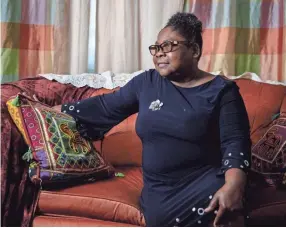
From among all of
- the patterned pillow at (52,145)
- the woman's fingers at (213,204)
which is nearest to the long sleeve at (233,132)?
the woman's fingers at (213,204)

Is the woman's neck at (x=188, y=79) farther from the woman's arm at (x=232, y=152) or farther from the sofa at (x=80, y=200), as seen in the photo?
the sofa at (x=80, y=200)

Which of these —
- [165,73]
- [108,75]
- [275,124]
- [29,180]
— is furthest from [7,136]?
[275,124]

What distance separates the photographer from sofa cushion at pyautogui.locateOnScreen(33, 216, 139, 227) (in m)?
1.80

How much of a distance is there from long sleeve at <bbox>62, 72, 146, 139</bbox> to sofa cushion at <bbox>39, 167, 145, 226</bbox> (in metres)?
0.25

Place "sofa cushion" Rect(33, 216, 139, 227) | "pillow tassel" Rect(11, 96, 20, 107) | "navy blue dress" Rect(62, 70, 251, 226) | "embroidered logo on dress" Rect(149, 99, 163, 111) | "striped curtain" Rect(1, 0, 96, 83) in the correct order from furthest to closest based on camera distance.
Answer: "striped curtain" Rect(1, 0, 96, 83), "pillow tassel" Rect(11, 96, 20, 107), "sofa cushion" Rect(33, 216, 139, 227), "embroidered logo on dress" Rect(149, 99, 163, 111), "navy blue dress" Rect(62, 70, 251, 226)

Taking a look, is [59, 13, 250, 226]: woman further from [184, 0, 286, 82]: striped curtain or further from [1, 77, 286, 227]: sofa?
[184, 0, 286, 82]: striped curtain

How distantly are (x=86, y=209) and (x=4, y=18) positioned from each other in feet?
4.69

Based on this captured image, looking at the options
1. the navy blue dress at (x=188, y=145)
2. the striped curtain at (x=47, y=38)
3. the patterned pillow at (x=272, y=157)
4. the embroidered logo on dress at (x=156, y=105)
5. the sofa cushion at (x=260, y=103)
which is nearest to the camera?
the navy blue dress at (x=188, y=145)

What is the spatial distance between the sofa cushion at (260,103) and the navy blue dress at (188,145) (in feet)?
2.41

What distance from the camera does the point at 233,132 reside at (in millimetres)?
1565

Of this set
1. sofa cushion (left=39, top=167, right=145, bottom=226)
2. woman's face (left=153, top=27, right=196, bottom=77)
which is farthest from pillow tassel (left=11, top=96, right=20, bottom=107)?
woman's face (left=153, top=27, right=196, bottom=77)

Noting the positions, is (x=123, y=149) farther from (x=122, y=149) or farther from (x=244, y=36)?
(x=244, y=36)

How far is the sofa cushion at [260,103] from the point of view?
2.34 meters

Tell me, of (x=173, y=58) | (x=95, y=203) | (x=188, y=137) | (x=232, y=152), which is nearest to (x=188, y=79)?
(x=173, y=58)
